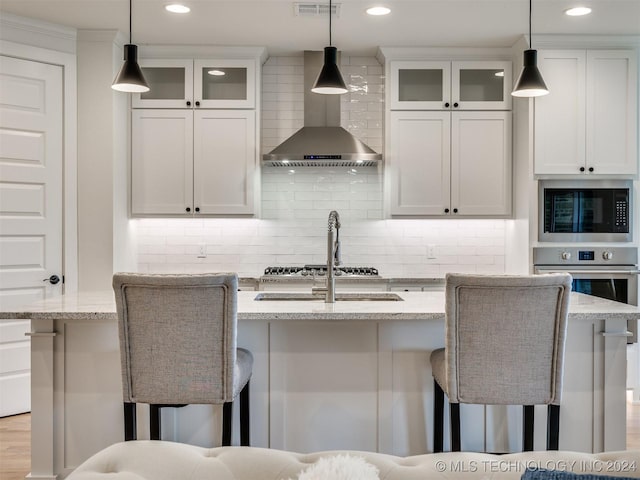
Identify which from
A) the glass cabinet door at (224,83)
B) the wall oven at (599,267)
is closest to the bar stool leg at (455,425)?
the wall oven at (599,267)

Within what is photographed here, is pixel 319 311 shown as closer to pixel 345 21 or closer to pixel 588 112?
pixel 345 21

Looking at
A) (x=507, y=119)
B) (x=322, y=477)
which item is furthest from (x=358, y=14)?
(x=322, y=477)

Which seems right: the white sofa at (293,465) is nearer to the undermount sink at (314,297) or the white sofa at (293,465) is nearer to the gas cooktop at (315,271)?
the undermount sink at (314,297)

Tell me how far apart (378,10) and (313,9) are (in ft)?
1.40

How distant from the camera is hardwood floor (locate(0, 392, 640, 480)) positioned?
9.05 ft

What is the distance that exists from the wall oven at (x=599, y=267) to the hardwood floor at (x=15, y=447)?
137 inches

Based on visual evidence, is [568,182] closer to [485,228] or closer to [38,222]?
[485,228]

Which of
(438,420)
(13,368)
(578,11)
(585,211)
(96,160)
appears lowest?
(13,368)

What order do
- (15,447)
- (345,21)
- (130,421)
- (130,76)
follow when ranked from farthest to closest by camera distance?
(345,21) → (15,447) → (130,76) → (130,421)

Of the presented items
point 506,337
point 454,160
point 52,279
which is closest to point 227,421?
point 506,337

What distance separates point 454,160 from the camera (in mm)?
4219

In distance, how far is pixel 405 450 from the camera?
7.98 feet

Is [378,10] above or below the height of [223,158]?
above

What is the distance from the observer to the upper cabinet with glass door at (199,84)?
4.21 metres
